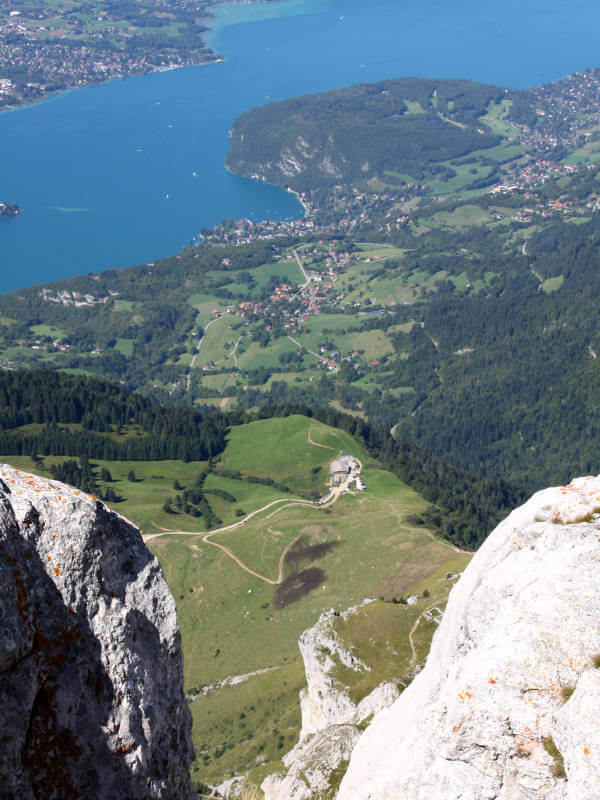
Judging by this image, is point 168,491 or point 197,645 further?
point 168,491

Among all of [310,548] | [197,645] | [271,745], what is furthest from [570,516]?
[310,548]

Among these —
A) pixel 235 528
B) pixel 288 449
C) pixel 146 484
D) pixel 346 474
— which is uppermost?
pixel 235 528

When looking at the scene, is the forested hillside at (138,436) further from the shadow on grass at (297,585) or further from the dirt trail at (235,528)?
the shadow on grass at (297,585)

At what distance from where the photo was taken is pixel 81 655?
49.2ft

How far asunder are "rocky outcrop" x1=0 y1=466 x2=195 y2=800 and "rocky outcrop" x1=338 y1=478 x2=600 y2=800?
613 cm

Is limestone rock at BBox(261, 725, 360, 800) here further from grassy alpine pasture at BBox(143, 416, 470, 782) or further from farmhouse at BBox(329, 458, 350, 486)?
farmhouse at BBox(329, 458, 350, 486)

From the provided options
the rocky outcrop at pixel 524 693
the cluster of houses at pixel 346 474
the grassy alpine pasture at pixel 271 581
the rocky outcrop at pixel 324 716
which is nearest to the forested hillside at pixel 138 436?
the grassy alpine pasture at pixel 271 581

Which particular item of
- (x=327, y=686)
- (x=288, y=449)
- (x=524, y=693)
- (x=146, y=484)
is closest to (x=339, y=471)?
(x=288, y=449)

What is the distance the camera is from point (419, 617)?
53.8 m

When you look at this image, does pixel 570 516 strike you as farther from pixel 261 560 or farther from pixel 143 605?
pixel 261 560

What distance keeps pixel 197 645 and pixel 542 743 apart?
6696 centimetres

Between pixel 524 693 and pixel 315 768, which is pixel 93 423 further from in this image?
pixel 524 693

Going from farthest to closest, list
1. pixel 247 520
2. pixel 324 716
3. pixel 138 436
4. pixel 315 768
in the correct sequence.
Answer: pixel 138 436, pixel 247 520, pixel 324 716, pixel 315 768

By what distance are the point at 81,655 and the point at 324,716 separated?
38.6m
